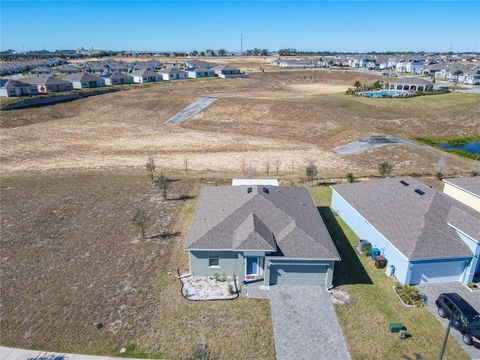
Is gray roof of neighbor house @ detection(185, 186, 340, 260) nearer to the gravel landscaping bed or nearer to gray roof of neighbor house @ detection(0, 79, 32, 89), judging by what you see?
the gravel landscaping bed

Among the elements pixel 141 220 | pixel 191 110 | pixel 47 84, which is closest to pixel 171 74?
pixel 47 84

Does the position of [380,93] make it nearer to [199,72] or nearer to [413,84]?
[413,84]

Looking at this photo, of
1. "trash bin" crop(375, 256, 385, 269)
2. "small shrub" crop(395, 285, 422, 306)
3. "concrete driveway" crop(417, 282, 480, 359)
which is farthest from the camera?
"trash bin" crop(375, 256, 385, 269)

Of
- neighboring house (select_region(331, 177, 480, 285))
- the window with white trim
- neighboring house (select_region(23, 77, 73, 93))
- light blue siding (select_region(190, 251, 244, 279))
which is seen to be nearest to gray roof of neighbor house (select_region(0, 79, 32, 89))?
neighboring house (select_region(23, 77, 73, 93))

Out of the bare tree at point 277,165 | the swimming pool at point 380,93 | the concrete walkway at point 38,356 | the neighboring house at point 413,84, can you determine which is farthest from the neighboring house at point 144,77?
the concrete walkway at point 38,356

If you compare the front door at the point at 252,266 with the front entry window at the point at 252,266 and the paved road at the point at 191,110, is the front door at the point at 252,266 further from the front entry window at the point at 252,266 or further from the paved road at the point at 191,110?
the paved road at the point at 191,110

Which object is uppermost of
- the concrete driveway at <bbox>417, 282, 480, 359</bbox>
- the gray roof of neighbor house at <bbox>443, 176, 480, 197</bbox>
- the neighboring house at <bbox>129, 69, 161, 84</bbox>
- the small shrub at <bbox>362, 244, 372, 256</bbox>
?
the neighboring house at <bbox>129, 69, 161, 84</bbox>

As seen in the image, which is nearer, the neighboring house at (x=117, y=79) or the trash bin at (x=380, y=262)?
the trash bin at (x=380, y=262)

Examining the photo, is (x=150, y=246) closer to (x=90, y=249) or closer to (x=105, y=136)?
(x=90, y=249)
